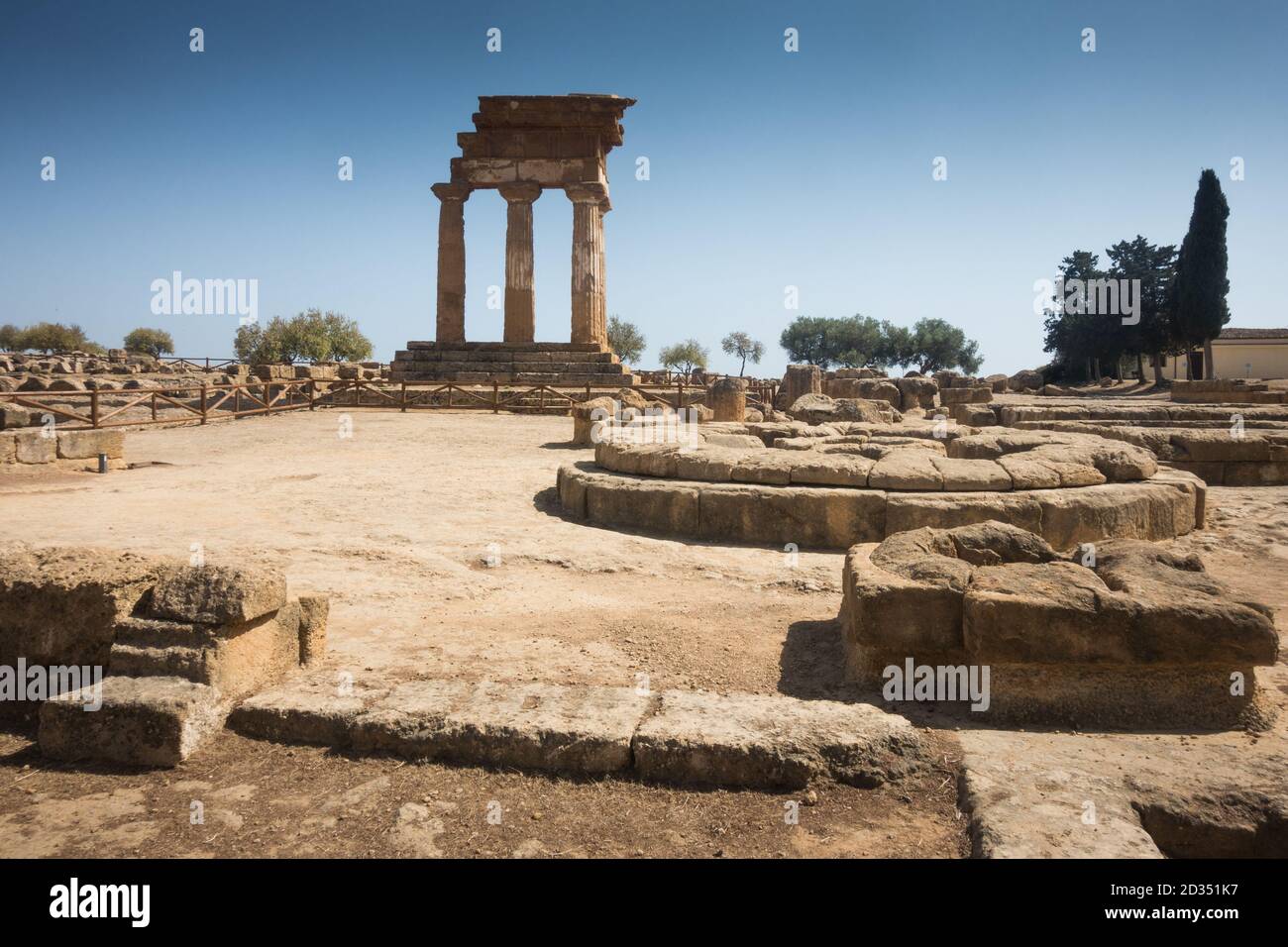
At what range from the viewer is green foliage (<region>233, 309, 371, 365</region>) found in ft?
171

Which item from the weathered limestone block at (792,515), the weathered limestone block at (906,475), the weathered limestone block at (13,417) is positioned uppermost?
the weathered limestone block at (13,417)

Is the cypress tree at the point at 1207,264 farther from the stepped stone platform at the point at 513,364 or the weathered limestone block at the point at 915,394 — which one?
the stepped stone platform at the point at 513,364

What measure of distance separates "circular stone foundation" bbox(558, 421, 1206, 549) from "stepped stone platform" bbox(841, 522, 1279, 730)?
2.85 metres

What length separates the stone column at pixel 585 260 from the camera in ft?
82.9

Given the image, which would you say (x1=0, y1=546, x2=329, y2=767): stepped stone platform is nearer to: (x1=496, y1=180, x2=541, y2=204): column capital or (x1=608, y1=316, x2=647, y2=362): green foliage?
(x1=496, y1=180, x2=541, y2=204): column capital

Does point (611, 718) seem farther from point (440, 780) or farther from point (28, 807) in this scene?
point (28, 807)

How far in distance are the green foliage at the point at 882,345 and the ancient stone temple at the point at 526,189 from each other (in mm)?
45315

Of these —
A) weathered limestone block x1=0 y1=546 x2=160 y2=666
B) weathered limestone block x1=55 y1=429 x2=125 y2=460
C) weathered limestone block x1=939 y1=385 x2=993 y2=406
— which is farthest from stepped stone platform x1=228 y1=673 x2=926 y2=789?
weathered limestone block x1=939 y1=385 x2=993 y2=406

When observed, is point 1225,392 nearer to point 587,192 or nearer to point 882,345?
point 587,192

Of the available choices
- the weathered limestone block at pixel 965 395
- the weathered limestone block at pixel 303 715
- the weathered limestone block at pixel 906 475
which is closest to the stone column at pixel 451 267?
the weathered limestone block at pixel 965 395

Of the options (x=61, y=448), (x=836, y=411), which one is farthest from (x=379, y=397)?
(x=836, y=411)

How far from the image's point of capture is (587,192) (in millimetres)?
25312
